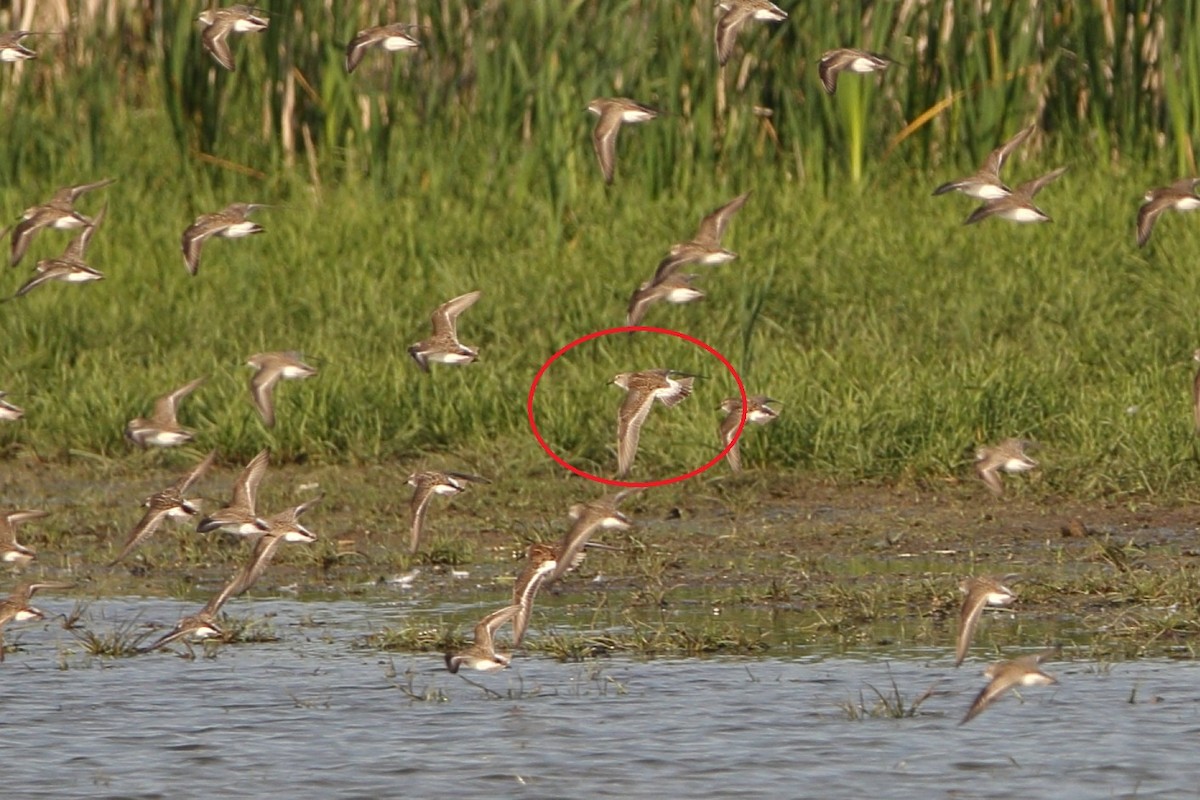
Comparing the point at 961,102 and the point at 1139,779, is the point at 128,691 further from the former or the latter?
the point at 961,102

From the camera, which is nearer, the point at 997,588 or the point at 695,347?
the point at 997,588

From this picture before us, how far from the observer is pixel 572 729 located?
19.6ft

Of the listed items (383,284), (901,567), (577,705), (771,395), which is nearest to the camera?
(577,705)

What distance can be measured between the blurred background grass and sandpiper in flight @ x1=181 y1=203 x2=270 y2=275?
915 mm

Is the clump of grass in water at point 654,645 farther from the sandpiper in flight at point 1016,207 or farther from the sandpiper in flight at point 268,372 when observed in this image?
the sandpiper in flight at point 1016,207

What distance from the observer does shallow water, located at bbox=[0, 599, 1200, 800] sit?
552 cm

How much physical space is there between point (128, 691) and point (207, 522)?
0.87 metres

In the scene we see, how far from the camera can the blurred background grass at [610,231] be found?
9391 mm

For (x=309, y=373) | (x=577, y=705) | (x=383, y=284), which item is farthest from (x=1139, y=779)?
(x=383, y=284)

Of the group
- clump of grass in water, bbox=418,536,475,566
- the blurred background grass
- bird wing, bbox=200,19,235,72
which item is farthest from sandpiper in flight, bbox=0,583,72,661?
bird wing, bbox=200,19,235,72

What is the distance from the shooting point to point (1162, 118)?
1247cm

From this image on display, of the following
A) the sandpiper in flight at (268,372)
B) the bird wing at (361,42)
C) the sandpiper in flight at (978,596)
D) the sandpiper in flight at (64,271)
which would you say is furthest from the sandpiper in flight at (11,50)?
the sandpiper in flight at (978,596)

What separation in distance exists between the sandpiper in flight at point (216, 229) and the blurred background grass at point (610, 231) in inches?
36.0

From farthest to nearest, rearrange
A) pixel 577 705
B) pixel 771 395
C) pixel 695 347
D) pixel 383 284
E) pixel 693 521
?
pixel 383 284
pixel 695 347
pixel 771 395
pixel 693 521
pixel 577 705
